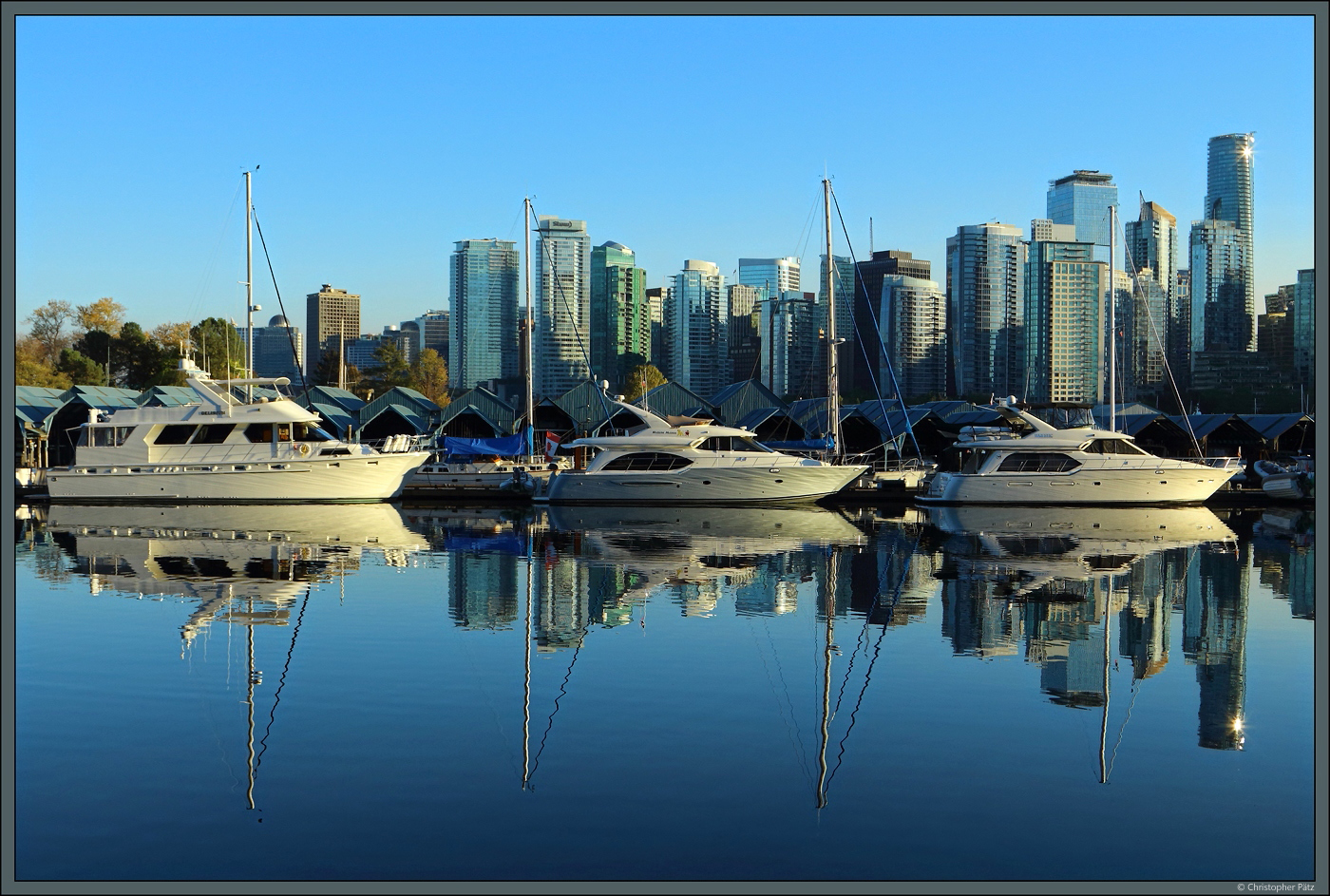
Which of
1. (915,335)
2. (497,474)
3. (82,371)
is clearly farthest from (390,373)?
(915,335)

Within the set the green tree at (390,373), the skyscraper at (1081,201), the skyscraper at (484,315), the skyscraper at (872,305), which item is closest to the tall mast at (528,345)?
the green tree at (390,373)

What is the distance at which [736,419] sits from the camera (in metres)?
61.7

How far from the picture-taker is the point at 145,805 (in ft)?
28.4

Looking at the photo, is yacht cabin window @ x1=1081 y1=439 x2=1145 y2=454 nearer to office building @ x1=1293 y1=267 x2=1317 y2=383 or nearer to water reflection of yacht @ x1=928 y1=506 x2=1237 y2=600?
water reflection of yacht @ x1=928 y1=506 x2=1237 y2=600

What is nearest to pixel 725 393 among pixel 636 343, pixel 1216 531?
pixel 1216 531

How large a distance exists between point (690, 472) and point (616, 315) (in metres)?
88.4

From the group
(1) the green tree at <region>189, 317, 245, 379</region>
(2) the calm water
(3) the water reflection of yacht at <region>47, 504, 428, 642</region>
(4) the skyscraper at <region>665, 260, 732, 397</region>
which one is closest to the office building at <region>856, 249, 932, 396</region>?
(4) the skyscraper at <region>665, 260, 732, 397</region>

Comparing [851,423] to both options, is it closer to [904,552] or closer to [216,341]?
[904,552]

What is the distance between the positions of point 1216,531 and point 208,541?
84.6 feet

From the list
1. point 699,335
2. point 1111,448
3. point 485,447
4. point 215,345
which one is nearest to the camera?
point 1111,448

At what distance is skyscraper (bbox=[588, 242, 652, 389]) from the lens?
124250 millimetres

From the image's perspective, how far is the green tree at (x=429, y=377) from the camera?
9194cm

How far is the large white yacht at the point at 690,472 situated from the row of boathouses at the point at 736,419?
547 inches

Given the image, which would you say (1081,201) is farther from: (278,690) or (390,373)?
(278,690)
